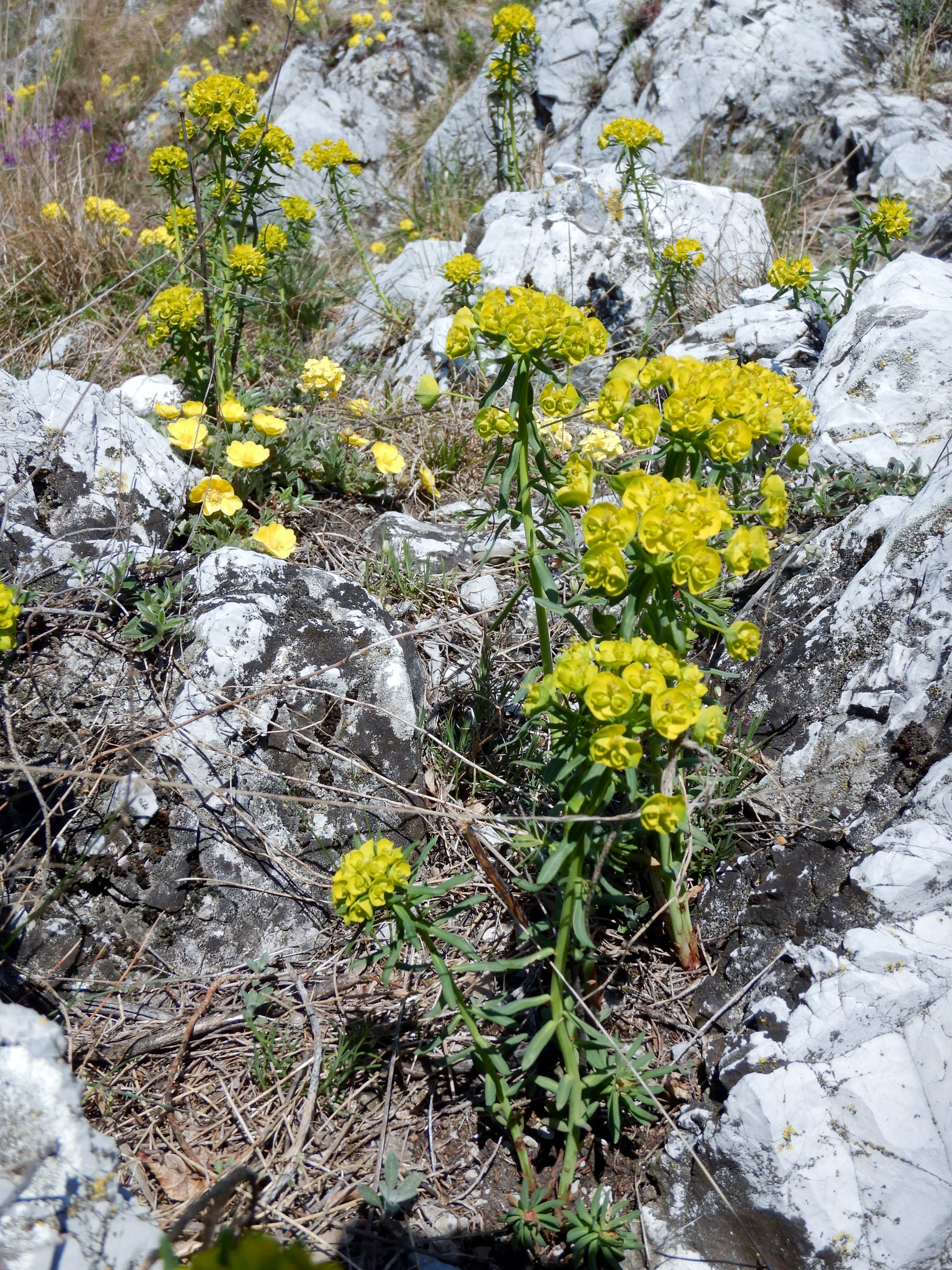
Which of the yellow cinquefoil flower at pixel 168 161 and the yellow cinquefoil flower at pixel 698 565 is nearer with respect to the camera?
the yellow cinquefoil flower at pixel 698 565

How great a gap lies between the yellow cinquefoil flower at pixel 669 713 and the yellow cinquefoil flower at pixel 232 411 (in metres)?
2.33

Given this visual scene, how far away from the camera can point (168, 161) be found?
327 cm

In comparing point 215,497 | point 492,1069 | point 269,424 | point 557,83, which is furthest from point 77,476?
Answer: point 557,83

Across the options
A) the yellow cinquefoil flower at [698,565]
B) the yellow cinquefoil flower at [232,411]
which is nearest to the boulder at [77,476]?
the yellow cinquefoil flower at [232,411]

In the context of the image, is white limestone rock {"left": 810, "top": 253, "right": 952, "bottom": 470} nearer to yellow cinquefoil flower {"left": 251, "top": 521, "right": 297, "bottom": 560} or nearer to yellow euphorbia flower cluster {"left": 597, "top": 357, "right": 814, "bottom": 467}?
yellow euphorbia flower cluster {"left": 597, "top": 357, "right": 814, "bottom": 467}

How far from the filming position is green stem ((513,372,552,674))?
1.78m

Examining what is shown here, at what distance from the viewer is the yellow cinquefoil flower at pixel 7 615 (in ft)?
5.80

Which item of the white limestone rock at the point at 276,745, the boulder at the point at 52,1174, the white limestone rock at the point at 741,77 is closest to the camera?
the boulder at the point at 52,1174

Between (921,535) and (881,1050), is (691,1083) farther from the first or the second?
(921,535)

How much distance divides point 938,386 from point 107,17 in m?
10.9

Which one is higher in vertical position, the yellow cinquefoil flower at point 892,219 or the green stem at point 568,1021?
the yellow cinquefoil flower at point 892,219

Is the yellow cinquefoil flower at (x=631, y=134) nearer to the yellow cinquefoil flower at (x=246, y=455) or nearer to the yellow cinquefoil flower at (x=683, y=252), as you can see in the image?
the yellow cinquefoil flower at (x=683, y=252)

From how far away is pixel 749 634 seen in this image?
1516 millimetres

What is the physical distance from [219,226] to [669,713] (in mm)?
2997
